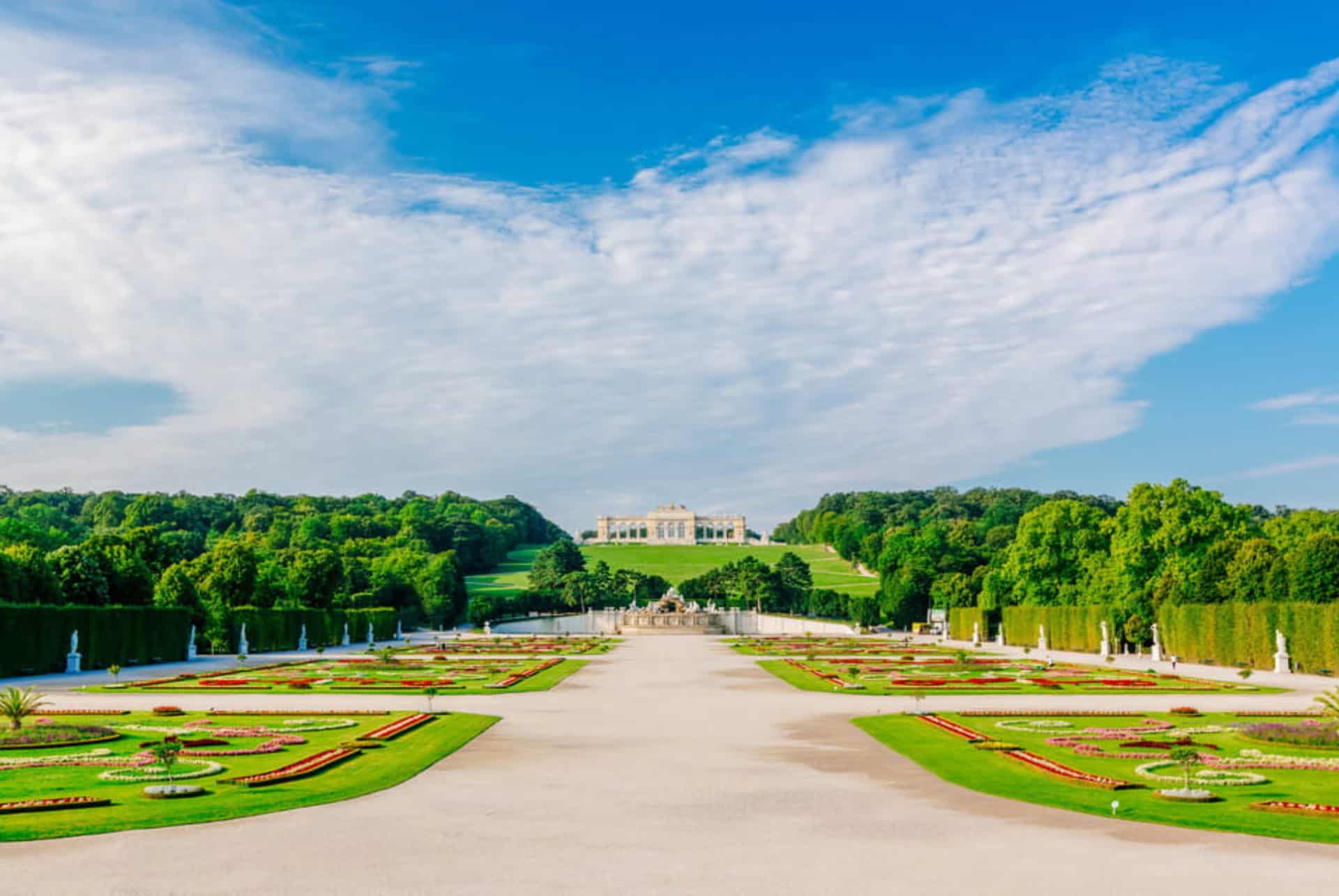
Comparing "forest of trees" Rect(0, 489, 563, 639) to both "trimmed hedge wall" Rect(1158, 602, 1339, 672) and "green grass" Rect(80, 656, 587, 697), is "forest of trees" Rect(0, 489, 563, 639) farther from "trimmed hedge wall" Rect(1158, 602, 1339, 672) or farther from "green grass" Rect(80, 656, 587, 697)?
"trimmed hedge wall" Rect(1158, 602, 1339, 672)

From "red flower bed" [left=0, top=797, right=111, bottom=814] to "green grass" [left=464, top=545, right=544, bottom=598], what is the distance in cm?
10619

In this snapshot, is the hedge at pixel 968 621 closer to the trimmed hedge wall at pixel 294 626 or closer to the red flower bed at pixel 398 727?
the trimmed hedge wall at pixel 294 626

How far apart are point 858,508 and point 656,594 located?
7481cm

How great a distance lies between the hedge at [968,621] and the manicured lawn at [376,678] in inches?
1600

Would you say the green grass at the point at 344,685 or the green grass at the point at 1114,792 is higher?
the green grass at the point at 1114,792

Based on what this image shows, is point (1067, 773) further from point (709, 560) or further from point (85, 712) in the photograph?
point (709, 560)

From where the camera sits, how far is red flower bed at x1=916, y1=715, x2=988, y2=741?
1955 centimetres

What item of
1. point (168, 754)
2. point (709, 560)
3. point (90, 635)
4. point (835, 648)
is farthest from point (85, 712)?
point (709, 560)

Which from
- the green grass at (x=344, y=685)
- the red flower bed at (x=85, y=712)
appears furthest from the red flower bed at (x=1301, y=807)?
the red flower bed at (x=85, y=712)

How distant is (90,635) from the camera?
41.6 metres

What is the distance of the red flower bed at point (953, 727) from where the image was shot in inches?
770

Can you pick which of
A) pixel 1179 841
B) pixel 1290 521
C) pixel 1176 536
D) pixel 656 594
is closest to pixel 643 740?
pixel 1179 841

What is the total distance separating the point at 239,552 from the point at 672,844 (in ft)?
193

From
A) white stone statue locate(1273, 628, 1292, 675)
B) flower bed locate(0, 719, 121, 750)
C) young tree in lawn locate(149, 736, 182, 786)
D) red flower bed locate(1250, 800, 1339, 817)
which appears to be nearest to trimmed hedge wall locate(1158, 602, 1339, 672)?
white stone statue locate(1273, 628, 1292, 675)
